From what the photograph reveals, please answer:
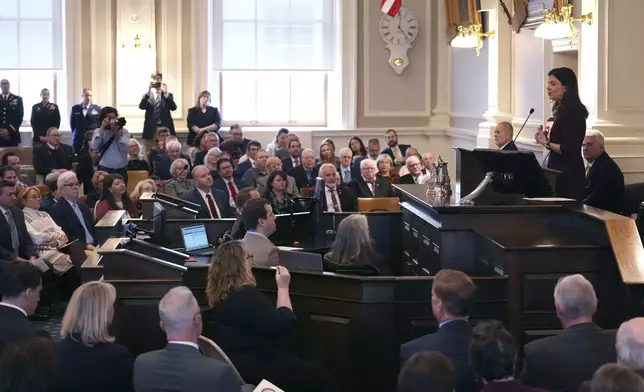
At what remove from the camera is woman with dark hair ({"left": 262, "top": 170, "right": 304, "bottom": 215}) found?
8469mm

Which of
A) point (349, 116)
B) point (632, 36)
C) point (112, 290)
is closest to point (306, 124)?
point (349, 116)

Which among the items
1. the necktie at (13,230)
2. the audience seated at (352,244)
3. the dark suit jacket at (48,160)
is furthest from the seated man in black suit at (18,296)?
the dark suit jacket at (48,160)

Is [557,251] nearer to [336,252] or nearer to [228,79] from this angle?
[336,252]

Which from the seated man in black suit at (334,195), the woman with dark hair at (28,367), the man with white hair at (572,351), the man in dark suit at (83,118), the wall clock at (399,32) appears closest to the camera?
the woman with dark hair at (28,367)

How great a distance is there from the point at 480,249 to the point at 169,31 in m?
9.71

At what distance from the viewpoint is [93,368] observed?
408cm

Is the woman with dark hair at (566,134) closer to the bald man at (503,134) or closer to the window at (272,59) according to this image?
the bald man at (503,134)

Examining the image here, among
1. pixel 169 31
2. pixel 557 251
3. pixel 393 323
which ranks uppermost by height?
pixel 169 31

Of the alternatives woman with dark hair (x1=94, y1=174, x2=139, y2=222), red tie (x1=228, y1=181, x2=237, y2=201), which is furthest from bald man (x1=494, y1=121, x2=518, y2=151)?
woman with dark hair (x1=94, y1=174, x2=139, y2=222)

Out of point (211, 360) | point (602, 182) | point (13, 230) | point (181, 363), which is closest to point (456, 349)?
point (211, 360)

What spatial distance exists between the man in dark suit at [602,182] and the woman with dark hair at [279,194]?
218cm

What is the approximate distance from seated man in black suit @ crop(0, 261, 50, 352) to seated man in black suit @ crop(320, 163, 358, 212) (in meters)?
5.08

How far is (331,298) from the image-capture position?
584 cm

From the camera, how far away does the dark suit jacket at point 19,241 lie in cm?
784
